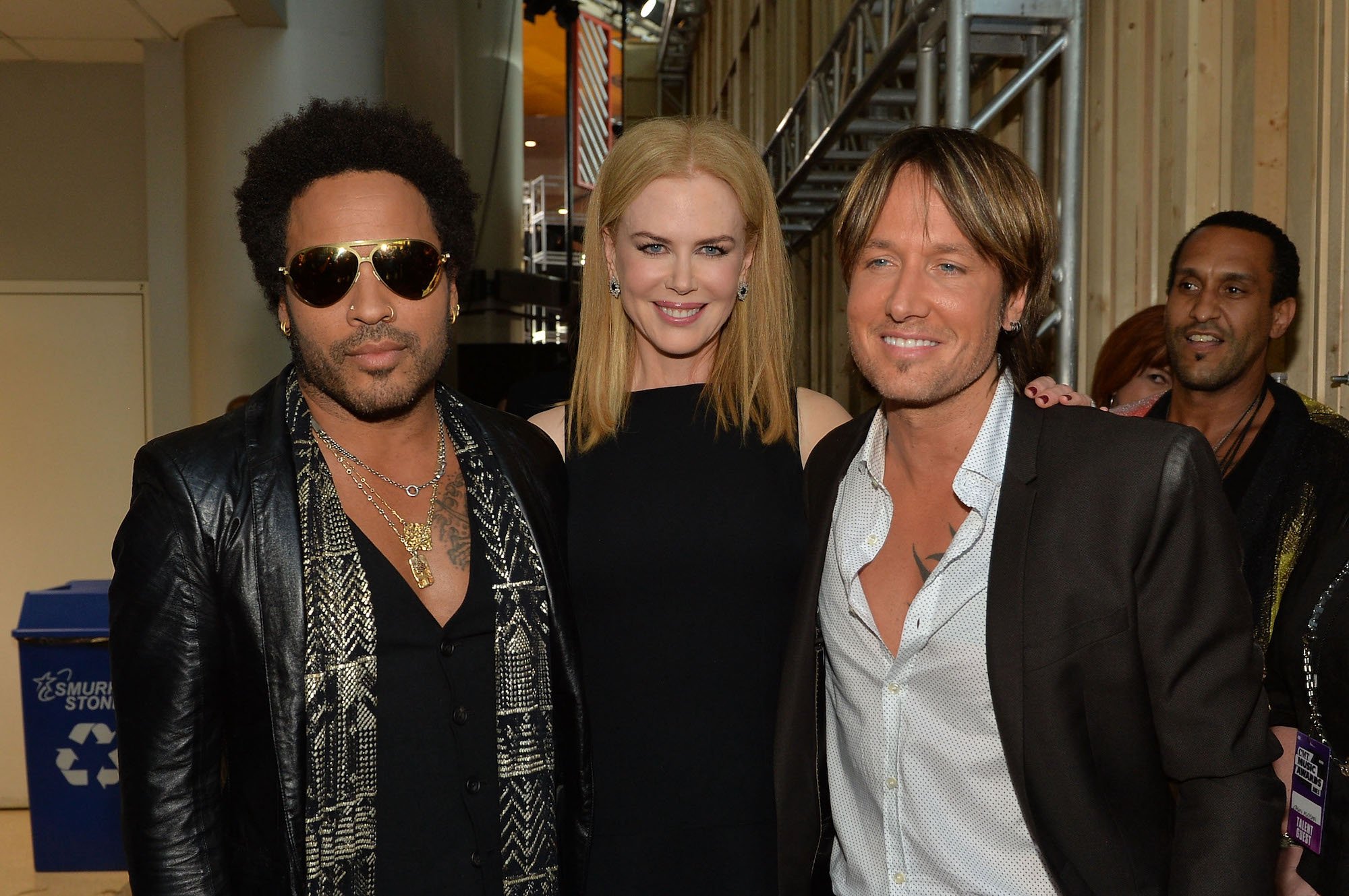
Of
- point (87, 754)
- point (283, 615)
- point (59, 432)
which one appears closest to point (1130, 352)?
point (283, 615)

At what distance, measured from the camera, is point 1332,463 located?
8.77ft

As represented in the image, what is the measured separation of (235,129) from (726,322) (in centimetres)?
327

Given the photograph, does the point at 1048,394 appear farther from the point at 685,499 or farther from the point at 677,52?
the point at 677,52

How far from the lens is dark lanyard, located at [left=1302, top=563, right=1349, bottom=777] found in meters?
2.10

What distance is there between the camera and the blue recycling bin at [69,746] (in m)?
4.68

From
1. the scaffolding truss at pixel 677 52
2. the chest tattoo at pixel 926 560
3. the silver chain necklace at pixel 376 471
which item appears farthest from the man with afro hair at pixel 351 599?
the scaffolding truss at pixel 677 52

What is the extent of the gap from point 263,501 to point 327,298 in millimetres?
383

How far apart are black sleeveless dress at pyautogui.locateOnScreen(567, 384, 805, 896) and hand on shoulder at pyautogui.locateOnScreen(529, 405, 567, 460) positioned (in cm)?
19

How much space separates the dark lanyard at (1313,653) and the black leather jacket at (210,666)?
6.07 feet

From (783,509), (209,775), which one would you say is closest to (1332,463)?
(783,509)

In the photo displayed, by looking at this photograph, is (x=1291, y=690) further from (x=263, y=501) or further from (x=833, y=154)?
(x=833, y=154)

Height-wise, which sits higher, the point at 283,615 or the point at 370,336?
the point at 370,336

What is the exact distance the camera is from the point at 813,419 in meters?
2.50

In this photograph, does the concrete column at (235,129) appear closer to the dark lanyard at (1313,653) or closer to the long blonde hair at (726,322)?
the long blonde hair at (726,322)
